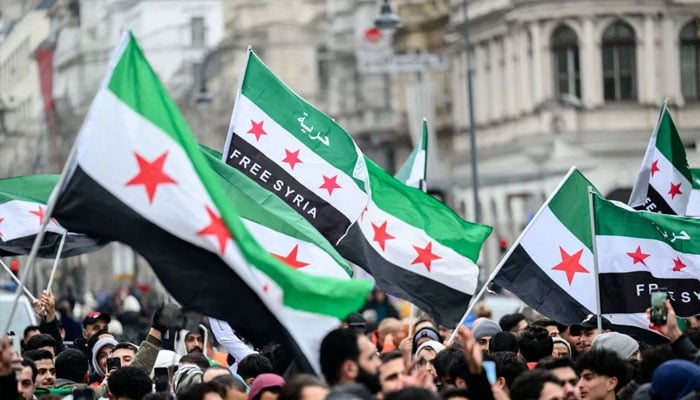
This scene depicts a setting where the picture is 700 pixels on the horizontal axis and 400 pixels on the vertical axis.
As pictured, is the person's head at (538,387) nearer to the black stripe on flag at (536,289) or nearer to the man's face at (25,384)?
the man's face at (25,384)

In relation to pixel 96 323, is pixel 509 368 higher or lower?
higher

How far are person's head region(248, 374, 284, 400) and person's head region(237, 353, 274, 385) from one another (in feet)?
8.50

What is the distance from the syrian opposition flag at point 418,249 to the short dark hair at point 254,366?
6.17 ft

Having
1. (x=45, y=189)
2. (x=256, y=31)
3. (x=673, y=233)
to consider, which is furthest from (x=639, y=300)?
(x=256, y=31)

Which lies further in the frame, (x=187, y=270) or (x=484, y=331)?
(x=484, y=331)

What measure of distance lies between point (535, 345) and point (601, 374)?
1978mm

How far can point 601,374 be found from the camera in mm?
15477

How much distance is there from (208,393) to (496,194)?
178ft

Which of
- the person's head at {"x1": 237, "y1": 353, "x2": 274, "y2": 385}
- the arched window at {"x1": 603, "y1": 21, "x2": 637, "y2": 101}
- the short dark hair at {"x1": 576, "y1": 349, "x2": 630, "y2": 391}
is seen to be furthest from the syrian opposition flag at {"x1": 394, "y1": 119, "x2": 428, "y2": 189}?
the arched window at {"x1": 603, "y1": 21, "x2": 637, "y2": 101}

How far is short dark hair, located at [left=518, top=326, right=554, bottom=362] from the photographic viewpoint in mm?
17406

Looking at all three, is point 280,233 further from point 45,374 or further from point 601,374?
point 601,374

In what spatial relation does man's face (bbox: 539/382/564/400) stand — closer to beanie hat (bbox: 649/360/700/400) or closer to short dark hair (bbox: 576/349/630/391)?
beanie hat (bbox: 649/360/700/400)

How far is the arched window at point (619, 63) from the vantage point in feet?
212

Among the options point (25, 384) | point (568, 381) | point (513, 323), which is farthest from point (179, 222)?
point (513, 323)
